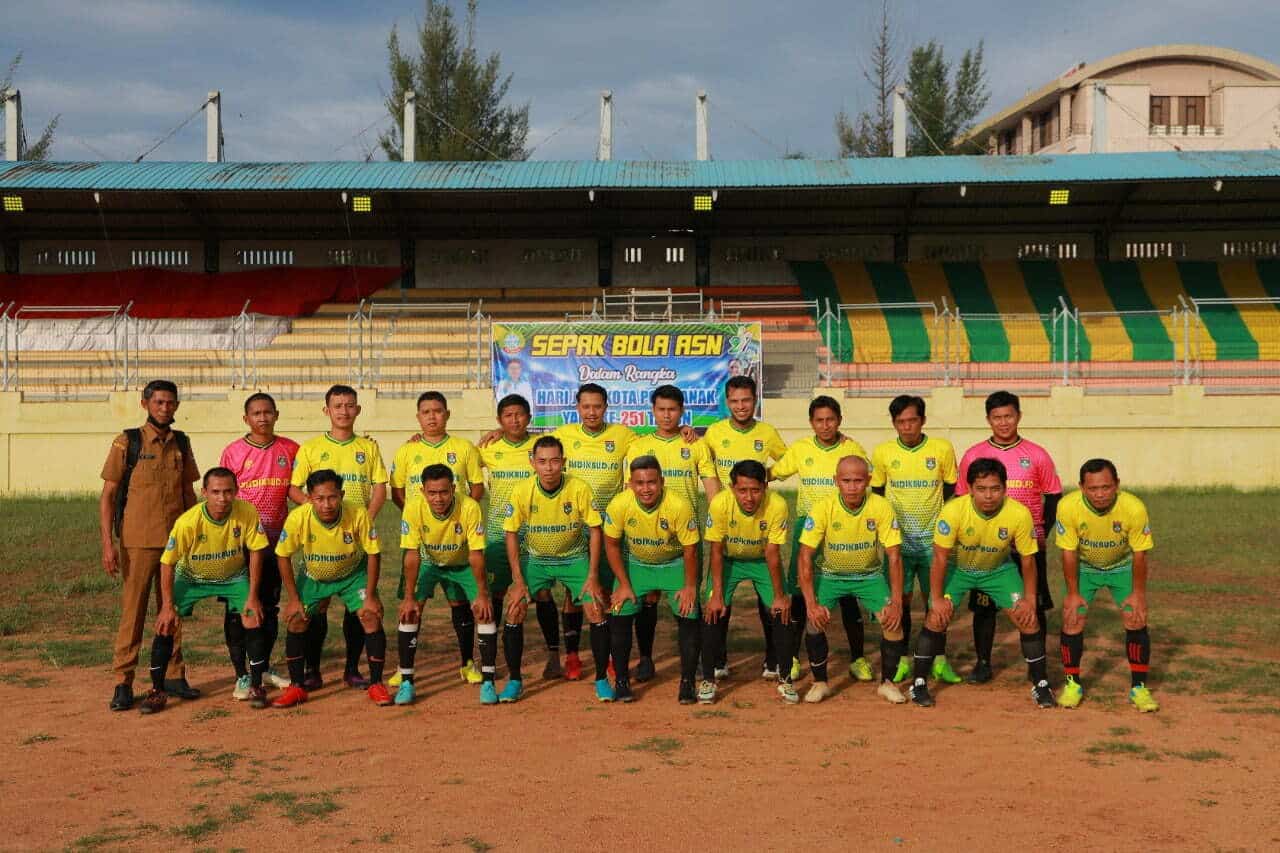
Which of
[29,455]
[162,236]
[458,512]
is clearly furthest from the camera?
[162,236]

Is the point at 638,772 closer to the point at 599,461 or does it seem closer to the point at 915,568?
the point at 599,461

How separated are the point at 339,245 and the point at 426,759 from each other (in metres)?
24.2

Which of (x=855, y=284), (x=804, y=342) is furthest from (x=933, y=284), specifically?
(x=804, y=342)

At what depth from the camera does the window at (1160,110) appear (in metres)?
45.8

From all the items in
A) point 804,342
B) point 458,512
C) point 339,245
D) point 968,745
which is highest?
point 339,245

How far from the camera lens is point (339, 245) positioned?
2919cm

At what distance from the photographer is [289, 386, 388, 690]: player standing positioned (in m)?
8.63

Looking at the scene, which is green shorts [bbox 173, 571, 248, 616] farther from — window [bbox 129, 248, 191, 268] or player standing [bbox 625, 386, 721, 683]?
window [bbox 129, 248, 191, 268]

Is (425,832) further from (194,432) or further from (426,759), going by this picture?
(194,432)

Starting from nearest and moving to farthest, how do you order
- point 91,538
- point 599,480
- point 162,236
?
point 599,480
point 91,538
point 162,236

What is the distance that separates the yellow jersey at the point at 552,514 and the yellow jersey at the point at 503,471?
0.57m

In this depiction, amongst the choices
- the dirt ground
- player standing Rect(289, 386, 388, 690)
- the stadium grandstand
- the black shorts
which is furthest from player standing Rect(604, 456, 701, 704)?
the stadium grandstand

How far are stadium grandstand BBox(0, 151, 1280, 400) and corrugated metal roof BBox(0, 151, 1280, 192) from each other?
9cm

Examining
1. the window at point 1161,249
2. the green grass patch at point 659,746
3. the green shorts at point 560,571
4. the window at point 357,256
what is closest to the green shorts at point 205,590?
the green shorts at point 560,571
